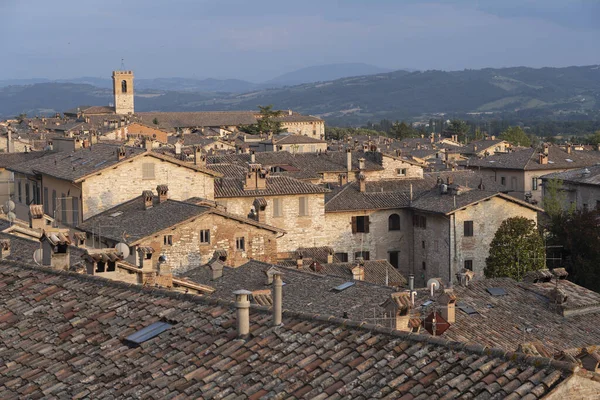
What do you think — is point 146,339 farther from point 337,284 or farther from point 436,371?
Answer: point 337,284

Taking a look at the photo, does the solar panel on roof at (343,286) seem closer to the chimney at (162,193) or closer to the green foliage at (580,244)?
the chimney at (162,193)

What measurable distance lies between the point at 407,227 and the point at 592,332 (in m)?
24.8

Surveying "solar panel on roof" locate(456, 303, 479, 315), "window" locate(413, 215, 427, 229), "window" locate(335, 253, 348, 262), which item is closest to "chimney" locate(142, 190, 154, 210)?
"window" locate(335, 253, 348, 262)

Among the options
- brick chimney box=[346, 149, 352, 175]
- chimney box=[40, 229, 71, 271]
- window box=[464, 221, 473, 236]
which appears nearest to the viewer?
chimney box=[40, 229, 71, 271]

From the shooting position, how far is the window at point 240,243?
38.1 meters

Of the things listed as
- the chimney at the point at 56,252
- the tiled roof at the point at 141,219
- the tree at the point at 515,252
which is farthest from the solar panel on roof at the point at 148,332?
the tree at the point at 515,252

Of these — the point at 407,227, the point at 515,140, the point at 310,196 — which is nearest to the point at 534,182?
the point at 407,227

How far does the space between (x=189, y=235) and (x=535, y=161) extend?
47.7 m

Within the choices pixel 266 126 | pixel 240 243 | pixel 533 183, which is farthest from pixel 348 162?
pixel 266 126

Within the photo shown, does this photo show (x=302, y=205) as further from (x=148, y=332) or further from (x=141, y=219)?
(x=148, y=332)

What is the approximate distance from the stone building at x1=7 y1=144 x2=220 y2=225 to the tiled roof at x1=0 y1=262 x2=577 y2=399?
26688 millimetres

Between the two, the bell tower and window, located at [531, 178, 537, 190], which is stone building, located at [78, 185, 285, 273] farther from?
the bell tower

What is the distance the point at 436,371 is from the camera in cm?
1044

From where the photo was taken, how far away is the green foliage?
4541 cm
